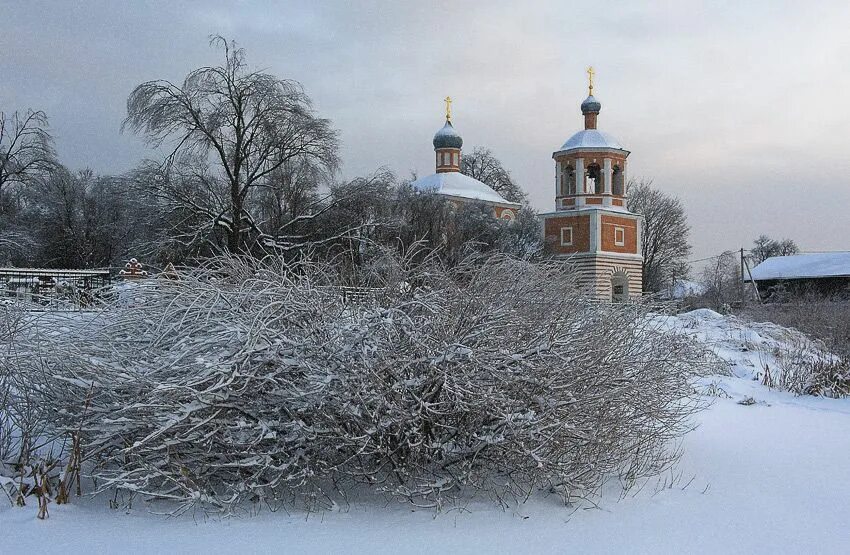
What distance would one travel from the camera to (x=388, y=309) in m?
4.59

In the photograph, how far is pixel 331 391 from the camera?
14.0 feet

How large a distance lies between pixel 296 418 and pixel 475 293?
134cm

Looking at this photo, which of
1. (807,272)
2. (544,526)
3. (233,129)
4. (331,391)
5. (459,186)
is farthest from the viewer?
(459,186)

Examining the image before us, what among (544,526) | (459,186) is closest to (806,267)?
(459,186)

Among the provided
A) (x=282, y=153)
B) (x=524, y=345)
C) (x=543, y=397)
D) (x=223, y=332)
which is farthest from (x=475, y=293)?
(x=282, y=153)

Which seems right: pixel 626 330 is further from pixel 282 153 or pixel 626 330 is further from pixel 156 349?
pixel 282 153

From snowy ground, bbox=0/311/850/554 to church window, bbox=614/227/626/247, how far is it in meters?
32.0

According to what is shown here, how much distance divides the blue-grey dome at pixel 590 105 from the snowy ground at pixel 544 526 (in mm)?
33719

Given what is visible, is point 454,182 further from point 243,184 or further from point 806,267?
point 243,184

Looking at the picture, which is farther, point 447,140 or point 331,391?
point 447,140

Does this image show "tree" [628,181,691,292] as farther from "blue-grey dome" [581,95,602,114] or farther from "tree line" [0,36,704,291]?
"tree line" [0,36,704,291]

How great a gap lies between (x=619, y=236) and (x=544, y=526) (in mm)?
34242

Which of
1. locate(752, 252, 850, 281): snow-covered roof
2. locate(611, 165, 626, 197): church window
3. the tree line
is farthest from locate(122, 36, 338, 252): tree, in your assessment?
locate(752, 252, 850, 281): snow-covered roof

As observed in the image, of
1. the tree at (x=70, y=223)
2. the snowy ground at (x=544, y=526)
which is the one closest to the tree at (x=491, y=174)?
the tree at (x=70, y=223)
